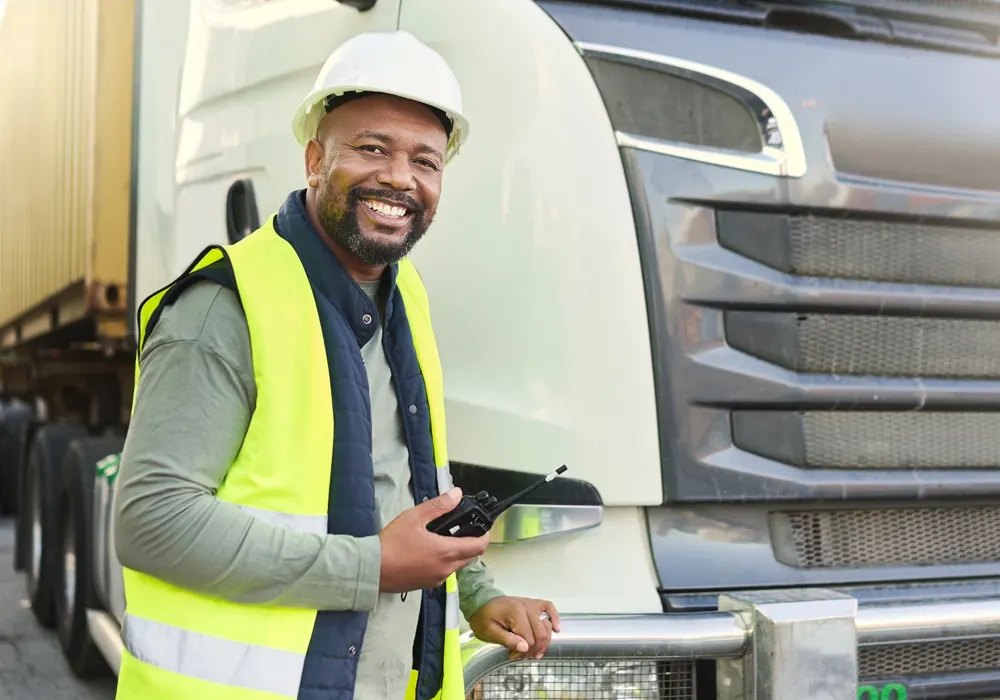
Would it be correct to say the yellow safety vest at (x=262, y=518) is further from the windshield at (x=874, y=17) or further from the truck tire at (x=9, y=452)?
the truck tire at (x=9, y=452)

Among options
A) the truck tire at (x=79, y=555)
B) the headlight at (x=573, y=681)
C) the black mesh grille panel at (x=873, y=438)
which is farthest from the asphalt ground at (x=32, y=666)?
the black mesh grille panel at (x=873, y=438)

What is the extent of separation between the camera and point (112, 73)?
3977 millimetres

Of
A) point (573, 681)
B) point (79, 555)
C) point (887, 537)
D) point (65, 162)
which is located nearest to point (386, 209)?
point (573, 681)

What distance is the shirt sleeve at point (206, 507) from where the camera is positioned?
1462mm

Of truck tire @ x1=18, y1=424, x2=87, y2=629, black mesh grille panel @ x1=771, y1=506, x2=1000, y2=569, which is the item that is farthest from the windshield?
truck tire @ x1=18, y1=424, x2=87, y2=629

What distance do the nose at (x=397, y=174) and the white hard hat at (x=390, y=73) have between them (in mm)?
102

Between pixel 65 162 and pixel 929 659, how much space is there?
398 centimetres

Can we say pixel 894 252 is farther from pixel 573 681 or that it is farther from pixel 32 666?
pixel 32 666

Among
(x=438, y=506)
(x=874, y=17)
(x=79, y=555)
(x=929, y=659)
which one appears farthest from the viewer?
(x=79, y=555)

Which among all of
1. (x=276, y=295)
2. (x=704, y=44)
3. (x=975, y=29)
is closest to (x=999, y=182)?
(x=975, y=29)

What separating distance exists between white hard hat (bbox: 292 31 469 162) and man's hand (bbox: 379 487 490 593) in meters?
0.65

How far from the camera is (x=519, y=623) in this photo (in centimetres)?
193

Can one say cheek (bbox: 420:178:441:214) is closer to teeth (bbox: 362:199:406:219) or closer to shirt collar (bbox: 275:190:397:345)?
teeth (bbox: 362:199:406:219)

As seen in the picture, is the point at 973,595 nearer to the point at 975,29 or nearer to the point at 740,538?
the point at 740,538
